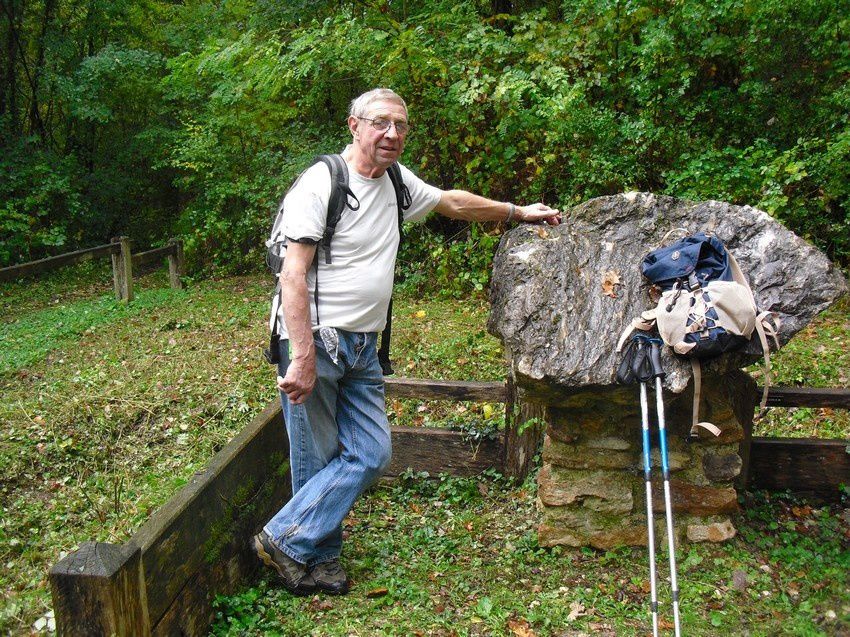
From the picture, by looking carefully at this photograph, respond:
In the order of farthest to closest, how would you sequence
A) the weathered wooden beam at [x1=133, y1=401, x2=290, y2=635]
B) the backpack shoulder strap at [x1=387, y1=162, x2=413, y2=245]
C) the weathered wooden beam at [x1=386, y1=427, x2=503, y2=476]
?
the weathered wooden beam at [x1=386, y1=427, x2=503, y2=476], the backpack shoulder strap at [x1=387, y1=162, x2=413, y2=245], the weathered wooden beam at [x1=133, y1=401, x2=290, y2=635]

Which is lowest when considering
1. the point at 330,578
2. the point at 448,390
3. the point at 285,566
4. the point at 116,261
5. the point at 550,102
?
the point at 330,578

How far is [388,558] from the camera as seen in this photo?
3.86 meters

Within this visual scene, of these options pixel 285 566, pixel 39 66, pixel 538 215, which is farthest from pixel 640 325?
pixel 39 66

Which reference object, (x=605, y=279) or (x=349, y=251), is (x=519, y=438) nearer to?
(x=605, y=279)

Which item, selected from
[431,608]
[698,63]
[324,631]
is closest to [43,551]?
[324,631]

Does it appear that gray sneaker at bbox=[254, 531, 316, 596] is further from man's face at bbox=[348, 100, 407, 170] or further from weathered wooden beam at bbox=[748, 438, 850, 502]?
weathered wooden beam at bbox=[748, 438, 850, 502]

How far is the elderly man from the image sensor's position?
3082 mm

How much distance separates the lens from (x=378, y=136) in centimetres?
323

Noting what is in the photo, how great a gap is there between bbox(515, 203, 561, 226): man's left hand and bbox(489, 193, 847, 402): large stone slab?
7 cm

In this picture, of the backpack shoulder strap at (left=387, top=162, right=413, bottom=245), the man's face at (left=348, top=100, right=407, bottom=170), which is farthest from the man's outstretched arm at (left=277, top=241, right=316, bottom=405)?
the backpack shoulder strap at (left=387, top=162, right=413, bottom=245)

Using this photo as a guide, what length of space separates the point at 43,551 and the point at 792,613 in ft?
13.0

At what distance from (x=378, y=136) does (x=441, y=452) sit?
2.29 meters

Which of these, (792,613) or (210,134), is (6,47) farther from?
(792,613)

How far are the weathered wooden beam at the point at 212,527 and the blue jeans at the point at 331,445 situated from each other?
0.22 metres
